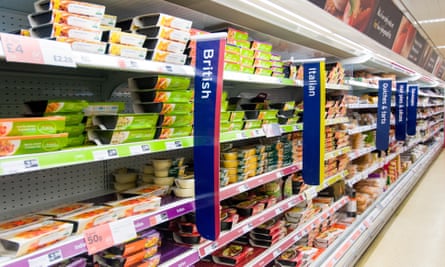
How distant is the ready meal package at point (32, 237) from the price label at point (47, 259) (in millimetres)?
43

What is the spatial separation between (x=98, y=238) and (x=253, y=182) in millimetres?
1144

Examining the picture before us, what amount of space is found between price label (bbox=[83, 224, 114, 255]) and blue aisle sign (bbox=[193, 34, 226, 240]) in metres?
0.41

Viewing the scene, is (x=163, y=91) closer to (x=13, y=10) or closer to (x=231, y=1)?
(x=231, y=1)

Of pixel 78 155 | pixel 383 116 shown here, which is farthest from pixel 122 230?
pixel 383 116

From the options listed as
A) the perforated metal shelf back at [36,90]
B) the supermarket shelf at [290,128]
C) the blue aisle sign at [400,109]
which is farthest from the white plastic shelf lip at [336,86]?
the blue aisle sign at [400,109]

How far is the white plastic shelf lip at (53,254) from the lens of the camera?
1.08 meters

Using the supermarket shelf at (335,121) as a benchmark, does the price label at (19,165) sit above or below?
below

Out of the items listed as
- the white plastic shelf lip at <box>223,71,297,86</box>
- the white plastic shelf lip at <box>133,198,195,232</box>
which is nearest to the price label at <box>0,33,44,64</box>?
the white plastic shelf lip at <box>133,198,195,232</box>

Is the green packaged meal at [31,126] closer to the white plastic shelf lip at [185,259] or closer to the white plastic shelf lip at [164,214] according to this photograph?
the white plastic shelf lip at [164,214]

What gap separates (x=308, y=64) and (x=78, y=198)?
1.72 metres

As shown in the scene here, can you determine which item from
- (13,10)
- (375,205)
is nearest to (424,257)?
(375,205)

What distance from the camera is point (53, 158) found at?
116 centimetres

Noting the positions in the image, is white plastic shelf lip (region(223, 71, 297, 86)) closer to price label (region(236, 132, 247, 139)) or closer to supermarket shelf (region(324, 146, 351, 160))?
price label (region(236, 132, 247, 139))

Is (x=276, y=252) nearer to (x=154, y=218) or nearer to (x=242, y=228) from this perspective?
(x=242, y=228)
